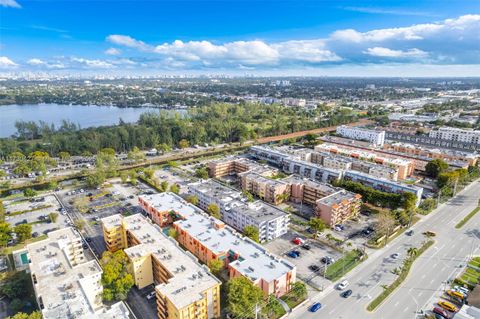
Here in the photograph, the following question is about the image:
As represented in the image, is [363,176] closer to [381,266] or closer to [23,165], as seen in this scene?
[381,266]

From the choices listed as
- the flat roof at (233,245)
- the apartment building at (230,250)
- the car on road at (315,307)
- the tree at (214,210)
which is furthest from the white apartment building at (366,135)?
the car on road at (315,307)

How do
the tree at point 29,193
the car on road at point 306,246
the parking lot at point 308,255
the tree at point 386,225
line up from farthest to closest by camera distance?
the tree at point 29,193, the tree at point 386,225, the car on road at point 306,246, the parking lot at point 308,255

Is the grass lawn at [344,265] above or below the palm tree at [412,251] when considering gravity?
below

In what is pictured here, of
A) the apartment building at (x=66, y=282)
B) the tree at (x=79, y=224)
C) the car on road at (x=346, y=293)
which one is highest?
the apartment building at (x=66, y=282)

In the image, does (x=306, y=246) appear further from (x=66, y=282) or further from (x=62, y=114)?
(x=62, y=114)

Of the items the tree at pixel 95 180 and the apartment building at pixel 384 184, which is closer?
the apartment building at pixel 384 184

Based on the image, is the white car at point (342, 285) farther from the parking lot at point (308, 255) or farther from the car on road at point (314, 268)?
the car on road at point (314, 268)

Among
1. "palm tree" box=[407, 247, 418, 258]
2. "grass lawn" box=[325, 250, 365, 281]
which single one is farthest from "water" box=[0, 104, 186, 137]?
"palm tree" box=[407, 247, 418, 258]
